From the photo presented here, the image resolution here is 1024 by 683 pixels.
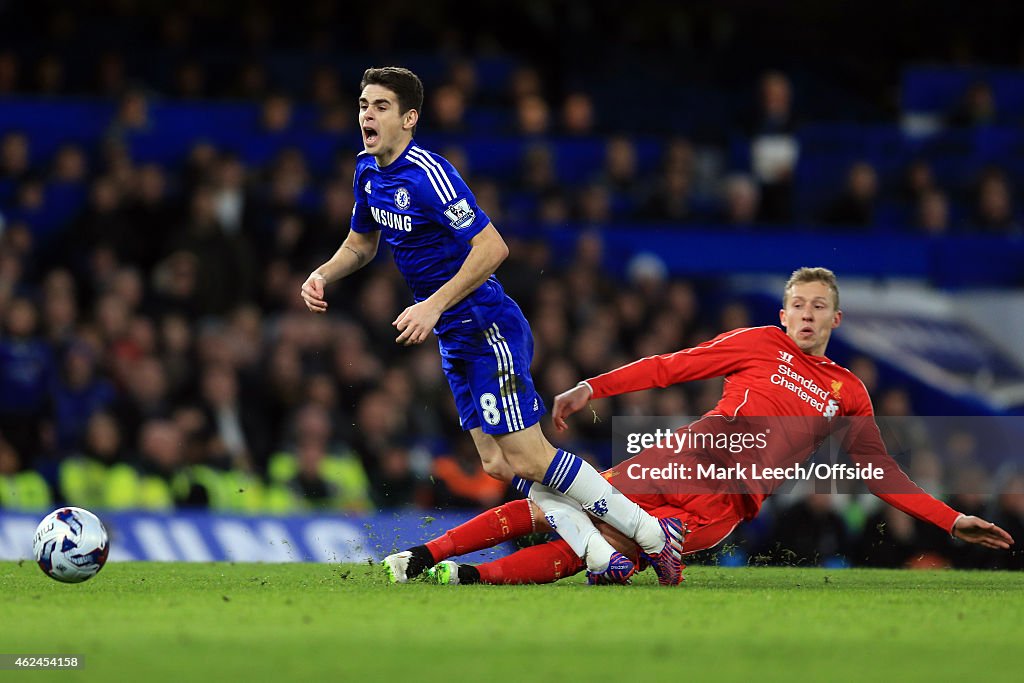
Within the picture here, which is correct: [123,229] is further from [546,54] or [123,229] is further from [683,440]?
[546,54]

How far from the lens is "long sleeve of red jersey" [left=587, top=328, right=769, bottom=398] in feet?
24.0

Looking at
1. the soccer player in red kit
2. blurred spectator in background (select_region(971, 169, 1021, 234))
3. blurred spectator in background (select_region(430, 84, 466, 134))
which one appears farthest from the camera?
blurred spectator in background (select_region(971, 169, 1021, 234))

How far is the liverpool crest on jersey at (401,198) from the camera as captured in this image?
702 cm

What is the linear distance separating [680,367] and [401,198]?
1508 mm

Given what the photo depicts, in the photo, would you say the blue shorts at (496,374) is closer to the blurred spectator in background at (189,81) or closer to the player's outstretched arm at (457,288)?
the player's outstretched arm at (457,288)

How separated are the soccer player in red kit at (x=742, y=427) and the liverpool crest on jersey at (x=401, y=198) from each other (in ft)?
3.63

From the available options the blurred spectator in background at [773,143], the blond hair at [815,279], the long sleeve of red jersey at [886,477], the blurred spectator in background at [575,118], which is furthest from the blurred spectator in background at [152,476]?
the blurred spectator in background at [773,143]

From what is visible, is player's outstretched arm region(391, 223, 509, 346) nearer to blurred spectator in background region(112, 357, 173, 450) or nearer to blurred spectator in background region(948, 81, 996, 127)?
blurred spectator in background region(112, 357, 173, 450)

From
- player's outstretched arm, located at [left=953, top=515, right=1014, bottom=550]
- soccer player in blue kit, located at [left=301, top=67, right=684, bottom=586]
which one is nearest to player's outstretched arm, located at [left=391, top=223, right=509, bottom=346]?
soccer player in blue kit, located at [left=301, top=67, right=684, bottom=586]

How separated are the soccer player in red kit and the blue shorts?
0.77 ft

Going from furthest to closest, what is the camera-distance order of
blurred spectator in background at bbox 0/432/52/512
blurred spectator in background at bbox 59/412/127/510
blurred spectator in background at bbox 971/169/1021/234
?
blurred spectator in background at bbox 971/169/1021/234, blurred spectator in background at bbox 59/412/127/510, blurred spectator in background at bbox 0/432/52/512

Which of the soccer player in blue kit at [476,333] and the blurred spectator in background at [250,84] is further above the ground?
the blurred spectator in background at [250,84]

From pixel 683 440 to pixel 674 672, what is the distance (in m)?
3.12

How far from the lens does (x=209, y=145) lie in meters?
13.9
